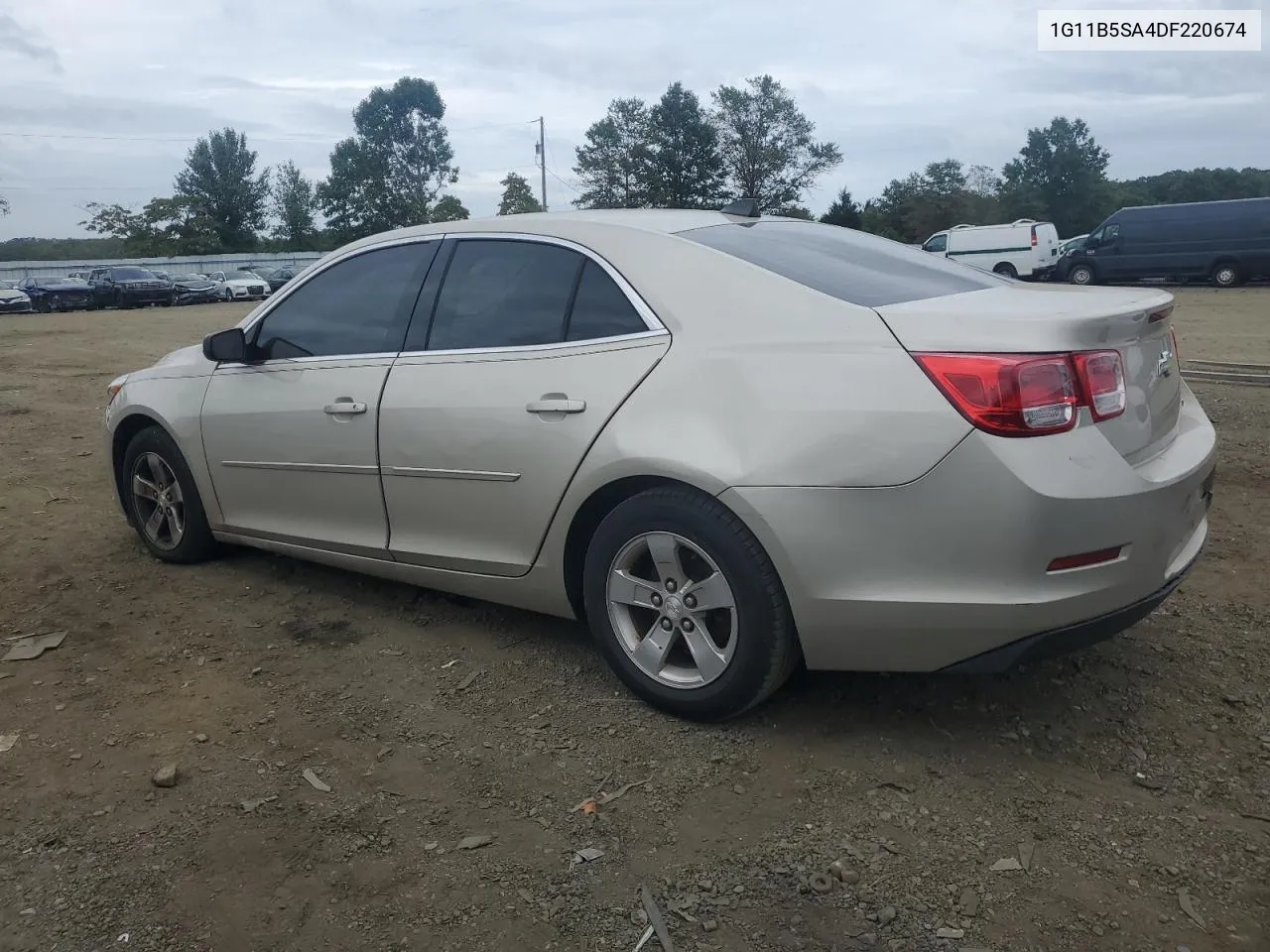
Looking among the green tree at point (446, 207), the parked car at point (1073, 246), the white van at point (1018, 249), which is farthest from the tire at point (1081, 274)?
the green tree at point (446, 207)

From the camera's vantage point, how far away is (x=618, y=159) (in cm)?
7012

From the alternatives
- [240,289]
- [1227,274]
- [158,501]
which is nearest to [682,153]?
[240,289]

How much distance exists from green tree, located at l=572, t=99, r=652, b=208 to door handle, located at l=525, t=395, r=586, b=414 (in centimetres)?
6740

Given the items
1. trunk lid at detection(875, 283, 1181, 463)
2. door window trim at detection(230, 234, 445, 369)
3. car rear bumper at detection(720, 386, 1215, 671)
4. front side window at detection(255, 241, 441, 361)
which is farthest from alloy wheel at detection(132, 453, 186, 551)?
trunk lid at detection(875, 283, 1181, 463)

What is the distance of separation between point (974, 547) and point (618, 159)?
70599 mm

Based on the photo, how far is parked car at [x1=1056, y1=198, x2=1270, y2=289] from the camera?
2573cm

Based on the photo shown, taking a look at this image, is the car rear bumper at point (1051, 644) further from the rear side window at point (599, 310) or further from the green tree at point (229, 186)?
the green tree at point (229, 186)

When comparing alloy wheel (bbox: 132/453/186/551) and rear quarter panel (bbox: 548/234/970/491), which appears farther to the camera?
alloy wheel (bbox: 132/453/186/551)

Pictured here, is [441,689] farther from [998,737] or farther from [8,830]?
[998,737]

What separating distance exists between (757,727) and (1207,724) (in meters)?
1.32

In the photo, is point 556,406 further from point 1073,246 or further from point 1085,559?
point 1073,246

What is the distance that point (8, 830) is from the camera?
2807mm

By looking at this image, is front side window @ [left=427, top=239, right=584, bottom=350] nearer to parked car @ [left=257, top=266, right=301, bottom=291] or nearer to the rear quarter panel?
the rear quarter panel

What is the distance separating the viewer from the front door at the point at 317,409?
3990mm
